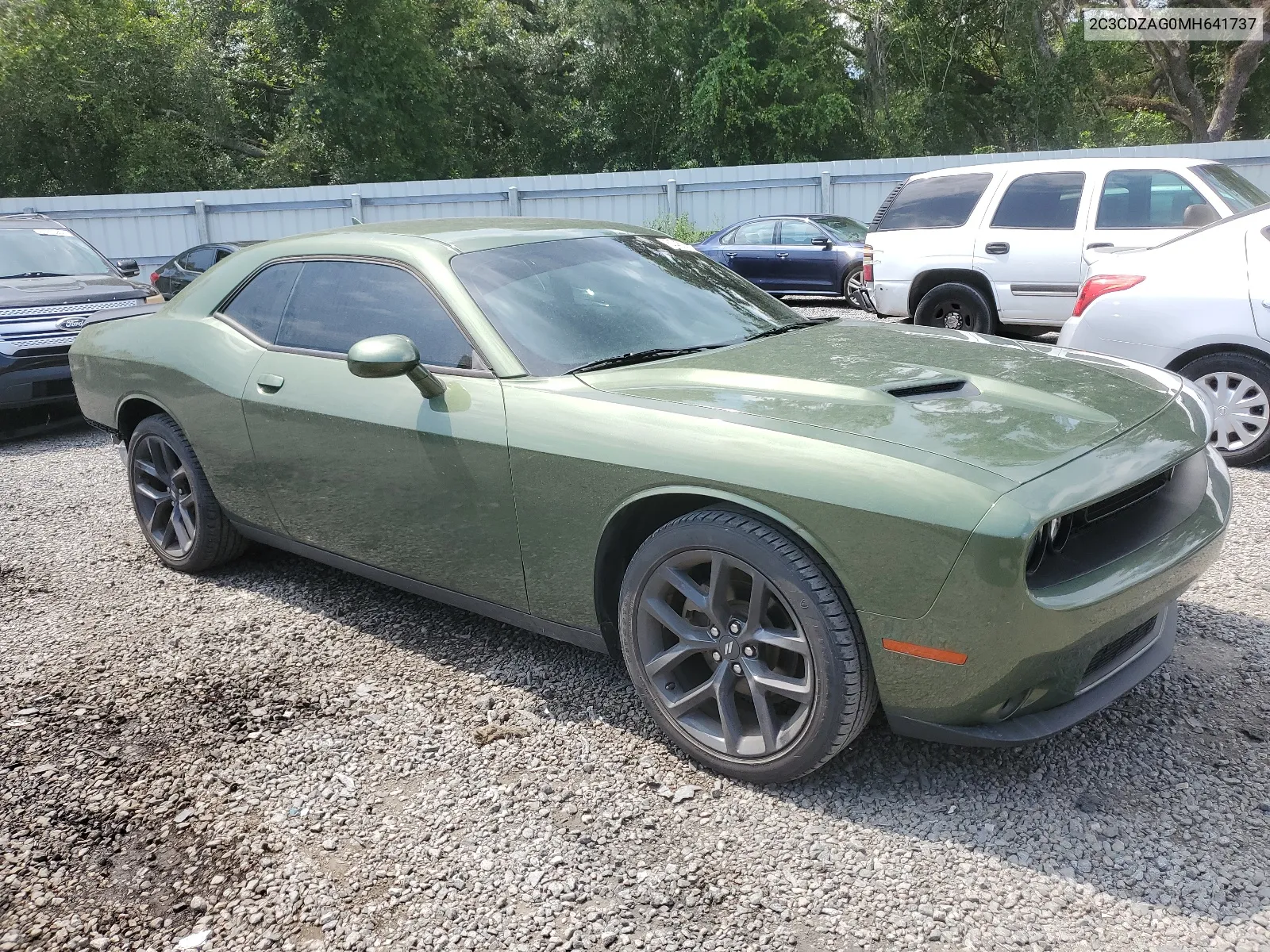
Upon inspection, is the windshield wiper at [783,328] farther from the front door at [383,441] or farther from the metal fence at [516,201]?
the metal fence at [516,201]

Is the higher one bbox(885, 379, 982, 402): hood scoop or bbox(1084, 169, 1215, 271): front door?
bbox(1084, 169, 1215, 271): front door

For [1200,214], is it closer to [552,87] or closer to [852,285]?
[852,285]

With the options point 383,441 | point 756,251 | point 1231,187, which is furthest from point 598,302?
point 756,251

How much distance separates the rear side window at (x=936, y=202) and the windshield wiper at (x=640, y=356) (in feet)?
20.5

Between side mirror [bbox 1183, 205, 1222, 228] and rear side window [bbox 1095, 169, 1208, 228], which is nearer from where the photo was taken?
side mirror [bbox 1183, 205, 1222, 228]

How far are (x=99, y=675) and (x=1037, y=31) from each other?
26.9 metres

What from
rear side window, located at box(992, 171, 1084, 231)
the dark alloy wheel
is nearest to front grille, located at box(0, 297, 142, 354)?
the dark alloy wheel

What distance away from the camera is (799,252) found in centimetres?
1438

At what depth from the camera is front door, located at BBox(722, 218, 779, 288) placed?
14.7 metres

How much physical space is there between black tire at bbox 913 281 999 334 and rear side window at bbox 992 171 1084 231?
1.98ft

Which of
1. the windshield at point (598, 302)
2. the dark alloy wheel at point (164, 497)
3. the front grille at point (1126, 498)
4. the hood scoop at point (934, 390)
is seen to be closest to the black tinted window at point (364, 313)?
the windshield at point (598, 302)

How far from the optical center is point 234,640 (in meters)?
3.94

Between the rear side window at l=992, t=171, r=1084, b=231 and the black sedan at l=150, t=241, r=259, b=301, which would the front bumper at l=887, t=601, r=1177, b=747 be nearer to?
the rear side window at l=992, t=171, r=1084, b=231

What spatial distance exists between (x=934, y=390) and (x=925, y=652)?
840mm
